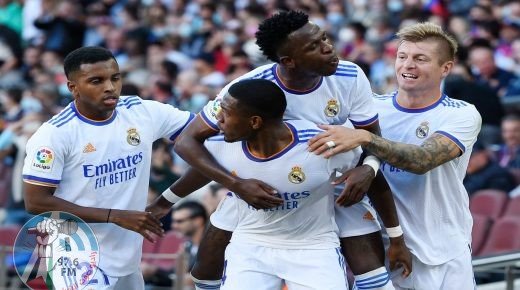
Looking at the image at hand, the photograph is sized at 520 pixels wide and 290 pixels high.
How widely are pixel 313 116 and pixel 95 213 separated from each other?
1399mm

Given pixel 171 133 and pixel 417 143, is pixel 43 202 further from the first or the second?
pixel 417 143

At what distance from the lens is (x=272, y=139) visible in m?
6.79

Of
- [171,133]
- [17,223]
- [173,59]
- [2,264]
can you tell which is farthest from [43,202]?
[173,59]

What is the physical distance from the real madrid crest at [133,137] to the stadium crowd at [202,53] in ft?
13.4

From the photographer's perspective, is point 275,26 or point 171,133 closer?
point 275,26

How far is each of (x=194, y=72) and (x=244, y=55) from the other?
906mm

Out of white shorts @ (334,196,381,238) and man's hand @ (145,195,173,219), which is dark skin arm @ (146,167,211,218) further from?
white shorts @ (334,196,381,238)

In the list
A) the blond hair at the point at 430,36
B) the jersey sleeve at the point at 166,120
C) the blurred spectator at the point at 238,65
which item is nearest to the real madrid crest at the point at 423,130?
the blond hair at the point at 430,36

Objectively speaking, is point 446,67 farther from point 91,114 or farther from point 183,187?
point 91,114

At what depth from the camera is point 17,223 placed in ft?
46.0

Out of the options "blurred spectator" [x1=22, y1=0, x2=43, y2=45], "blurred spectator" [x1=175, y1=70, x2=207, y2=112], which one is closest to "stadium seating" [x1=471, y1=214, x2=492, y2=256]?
"blurred spectator" [x1=175, y1=70, x2=207, y2=112]

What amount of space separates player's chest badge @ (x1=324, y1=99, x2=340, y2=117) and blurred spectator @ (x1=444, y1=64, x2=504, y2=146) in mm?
5432

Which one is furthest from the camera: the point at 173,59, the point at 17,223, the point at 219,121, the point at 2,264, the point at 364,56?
the point at 173,59

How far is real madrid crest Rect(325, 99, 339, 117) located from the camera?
282 inches
